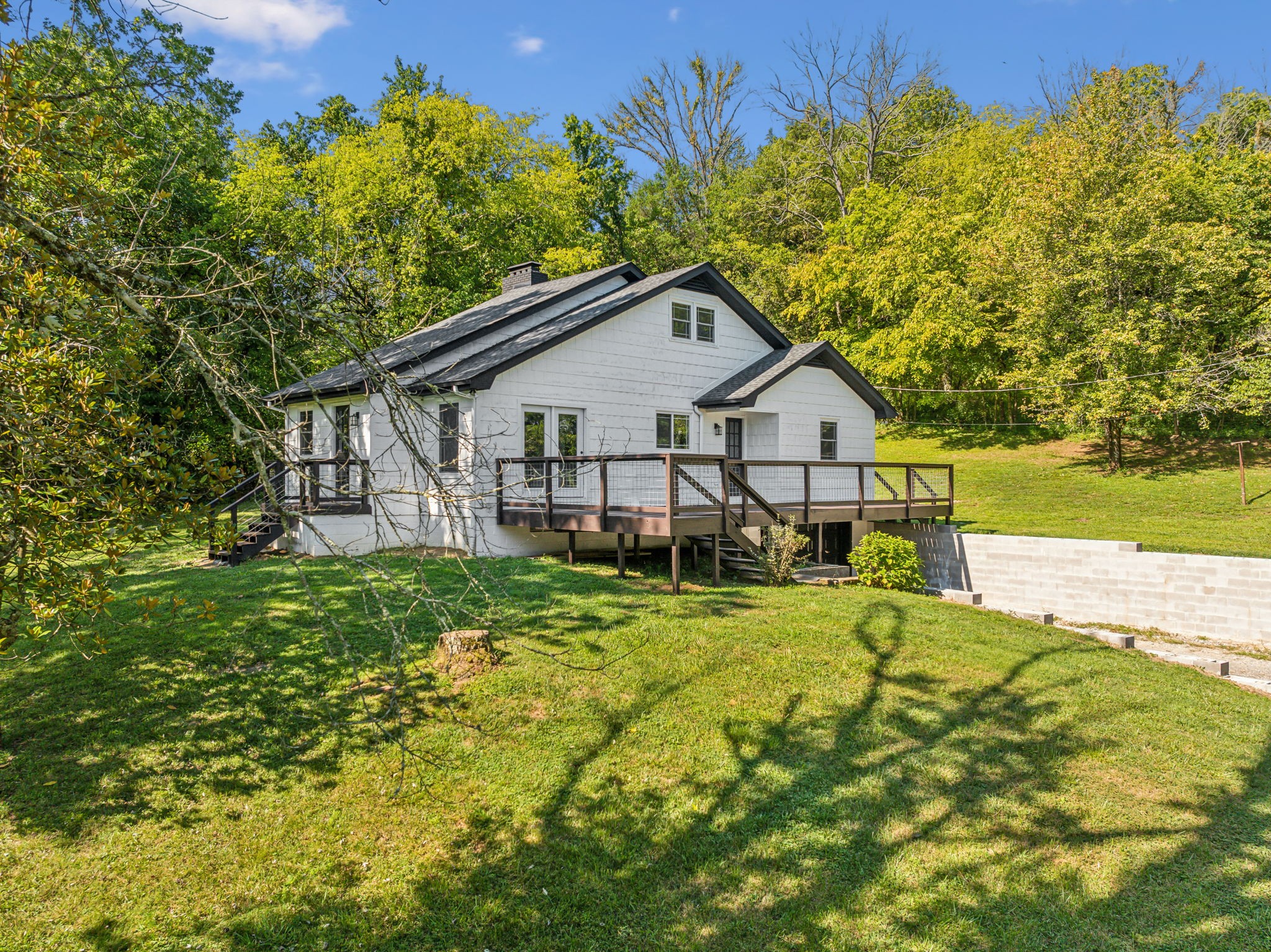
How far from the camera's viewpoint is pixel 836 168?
38.4 metres

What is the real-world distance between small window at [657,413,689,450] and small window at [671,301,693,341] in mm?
1868

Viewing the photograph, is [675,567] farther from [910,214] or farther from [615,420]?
[910,214]

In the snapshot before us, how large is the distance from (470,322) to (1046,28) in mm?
30150

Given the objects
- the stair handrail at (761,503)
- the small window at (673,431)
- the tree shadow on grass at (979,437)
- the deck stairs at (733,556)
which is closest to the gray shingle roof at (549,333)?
the small window at (673,431)

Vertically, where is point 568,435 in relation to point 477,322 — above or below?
below

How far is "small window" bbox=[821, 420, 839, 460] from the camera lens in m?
18.6

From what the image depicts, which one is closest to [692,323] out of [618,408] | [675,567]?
[618,408]

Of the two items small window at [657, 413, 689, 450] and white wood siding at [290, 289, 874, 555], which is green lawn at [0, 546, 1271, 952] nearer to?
white wood siding at [290, 289, 874, 555]

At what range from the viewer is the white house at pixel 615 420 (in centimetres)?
1328

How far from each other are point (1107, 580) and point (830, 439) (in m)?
6.92

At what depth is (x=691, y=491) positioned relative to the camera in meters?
15.3

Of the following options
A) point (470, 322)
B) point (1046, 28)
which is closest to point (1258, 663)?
point (470, 322)

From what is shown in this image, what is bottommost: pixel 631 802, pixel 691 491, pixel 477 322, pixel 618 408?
pixel 631 802

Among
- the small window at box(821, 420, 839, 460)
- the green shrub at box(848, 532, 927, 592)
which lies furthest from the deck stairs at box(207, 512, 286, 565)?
the small window at box(821, 420, 839, 460)
